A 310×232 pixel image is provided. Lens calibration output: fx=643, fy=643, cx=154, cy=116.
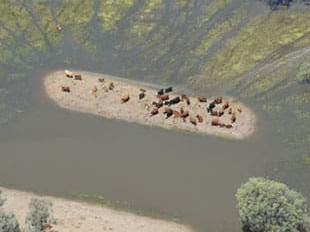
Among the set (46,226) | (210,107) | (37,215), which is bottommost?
(46,226)

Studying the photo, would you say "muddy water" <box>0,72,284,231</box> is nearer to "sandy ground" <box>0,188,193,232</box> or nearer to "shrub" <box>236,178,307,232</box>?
"sandy ground" <box>0,188,193,232</box>

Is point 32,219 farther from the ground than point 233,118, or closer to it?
closer to it

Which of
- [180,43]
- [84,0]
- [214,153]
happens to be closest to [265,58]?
[180,43]

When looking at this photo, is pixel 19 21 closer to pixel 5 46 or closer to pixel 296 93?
pixel 5 46

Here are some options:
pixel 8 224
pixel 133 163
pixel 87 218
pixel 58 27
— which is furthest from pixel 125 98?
pixel 8 224

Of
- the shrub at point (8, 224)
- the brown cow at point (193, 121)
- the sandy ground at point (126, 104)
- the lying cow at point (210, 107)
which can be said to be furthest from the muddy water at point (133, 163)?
the shrub at point (8, 224)

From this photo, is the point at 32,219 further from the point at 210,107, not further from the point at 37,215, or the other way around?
the point at 210,107

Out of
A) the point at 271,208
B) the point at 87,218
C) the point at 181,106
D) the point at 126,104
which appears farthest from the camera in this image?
the point at 126,104
